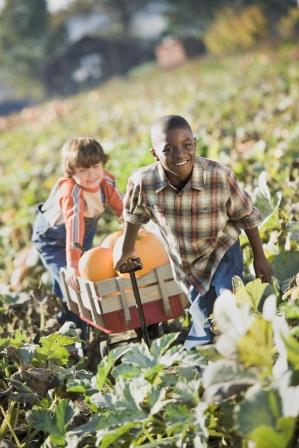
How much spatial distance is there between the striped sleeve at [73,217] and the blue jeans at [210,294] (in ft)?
2.83

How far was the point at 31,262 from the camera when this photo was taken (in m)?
5.05

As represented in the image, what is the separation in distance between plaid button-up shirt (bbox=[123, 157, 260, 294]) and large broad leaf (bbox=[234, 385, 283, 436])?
996mm

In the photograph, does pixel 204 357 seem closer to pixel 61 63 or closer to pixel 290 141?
pixel 290 141

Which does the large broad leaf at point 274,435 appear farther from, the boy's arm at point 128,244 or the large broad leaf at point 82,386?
the boy's arm at point 128,244

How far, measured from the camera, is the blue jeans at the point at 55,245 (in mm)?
4145

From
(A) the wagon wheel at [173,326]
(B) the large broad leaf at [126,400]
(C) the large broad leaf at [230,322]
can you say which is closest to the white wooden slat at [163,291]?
(A) the wagon wheel at [173,326]

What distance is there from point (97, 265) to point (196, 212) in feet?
2.60

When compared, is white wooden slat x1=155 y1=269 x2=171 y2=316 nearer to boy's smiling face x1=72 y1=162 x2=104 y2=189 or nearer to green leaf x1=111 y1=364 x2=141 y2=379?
boy's smiling face x1=72 y1=162 x2=104 y2=189

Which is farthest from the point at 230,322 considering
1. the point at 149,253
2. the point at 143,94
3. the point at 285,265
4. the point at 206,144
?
the point at 143,94

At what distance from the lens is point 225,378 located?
203 centimetres

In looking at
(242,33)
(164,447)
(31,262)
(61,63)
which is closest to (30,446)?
(164,447)

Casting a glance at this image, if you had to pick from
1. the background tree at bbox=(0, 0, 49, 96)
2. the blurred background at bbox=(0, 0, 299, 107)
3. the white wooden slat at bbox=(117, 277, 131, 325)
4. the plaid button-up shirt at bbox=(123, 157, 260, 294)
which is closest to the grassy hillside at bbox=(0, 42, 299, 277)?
the white wooden slat at bbox=(117, 277, 131, 325)

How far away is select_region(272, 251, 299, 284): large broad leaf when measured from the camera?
126 inches

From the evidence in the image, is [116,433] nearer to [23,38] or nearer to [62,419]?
[62,419]
